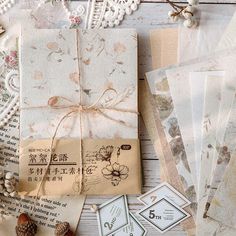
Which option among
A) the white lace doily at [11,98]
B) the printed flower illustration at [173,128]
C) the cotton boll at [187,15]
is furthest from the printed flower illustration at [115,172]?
the cotton boll at [187,15]

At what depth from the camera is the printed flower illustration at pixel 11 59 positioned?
1043 millimetres

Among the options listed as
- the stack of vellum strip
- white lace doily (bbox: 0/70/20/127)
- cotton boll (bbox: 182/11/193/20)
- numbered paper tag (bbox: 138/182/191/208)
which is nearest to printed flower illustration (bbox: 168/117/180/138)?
the stack of vellum strip

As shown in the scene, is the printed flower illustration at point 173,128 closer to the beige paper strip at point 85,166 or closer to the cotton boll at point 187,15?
the beige paper strip at point 85,166

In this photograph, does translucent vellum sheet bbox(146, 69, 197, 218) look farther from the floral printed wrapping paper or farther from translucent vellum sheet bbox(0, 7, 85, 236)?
translucent vellum sheet bbox(0, 7, 85, 236)

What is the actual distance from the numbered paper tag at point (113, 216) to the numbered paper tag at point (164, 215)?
0.17 feet

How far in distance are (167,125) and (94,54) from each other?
0.70ft

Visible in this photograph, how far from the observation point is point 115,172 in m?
1.01

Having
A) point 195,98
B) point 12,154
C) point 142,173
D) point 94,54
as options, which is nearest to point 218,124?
point 195,98

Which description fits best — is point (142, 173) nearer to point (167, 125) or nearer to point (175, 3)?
point (167, 125)

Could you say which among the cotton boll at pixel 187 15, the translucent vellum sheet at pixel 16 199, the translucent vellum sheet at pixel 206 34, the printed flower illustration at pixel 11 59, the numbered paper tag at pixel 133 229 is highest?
the cotton boll at pixel 187 15

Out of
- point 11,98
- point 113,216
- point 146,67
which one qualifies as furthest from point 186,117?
point 11,98

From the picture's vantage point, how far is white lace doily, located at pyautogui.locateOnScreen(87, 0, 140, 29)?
1040 millimetres

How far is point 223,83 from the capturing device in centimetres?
101

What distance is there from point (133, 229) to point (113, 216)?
0.05 meters
